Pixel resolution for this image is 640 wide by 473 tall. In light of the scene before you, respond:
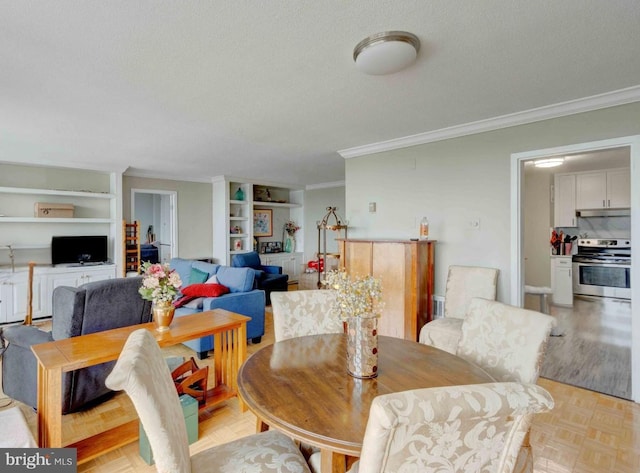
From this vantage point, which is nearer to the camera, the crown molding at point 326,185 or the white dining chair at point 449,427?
the white dining chair at point 449,427

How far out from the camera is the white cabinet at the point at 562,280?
561cm

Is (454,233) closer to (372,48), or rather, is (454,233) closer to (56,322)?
(372,48)

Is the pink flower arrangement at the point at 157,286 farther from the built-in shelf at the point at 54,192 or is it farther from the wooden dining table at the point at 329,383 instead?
the built-in shelf at the point at 54,192

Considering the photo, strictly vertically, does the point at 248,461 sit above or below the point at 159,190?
below

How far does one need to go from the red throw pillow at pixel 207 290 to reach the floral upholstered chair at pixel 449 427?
10.4 feet

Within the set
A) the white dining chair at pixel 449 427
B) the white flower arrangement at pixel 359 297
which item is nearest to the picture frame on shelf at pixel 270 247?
the white flower arrangement at pixel 359 297

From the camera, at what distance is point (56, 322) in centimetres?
230

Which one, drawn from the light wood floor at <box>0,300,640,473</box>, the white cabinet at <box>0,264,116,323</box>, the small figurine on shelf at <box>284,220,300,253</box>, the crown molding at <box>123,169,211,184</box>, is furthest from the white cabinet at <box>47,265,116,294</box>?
the small figurine on shelf at <box>284,220,300,253</box>

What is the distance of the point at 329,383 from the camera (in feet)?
4.46

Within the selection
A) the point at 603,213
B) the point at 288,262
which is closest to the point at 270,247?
the point at 288,262

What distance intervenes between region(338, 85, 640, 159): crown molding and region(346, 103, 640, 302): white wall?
0.06 metres

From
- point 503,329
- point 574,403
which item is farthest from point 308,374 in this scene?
point 574,403

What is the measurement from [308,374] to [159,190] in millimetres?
5961

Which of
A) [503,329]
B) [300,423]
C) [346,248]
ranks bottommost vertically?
[300,423]
